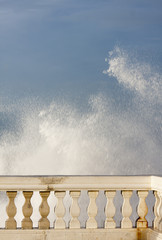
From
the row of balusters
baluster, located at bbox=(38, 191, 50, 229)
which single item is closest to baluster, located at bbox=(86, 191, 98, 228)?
the row of balusters

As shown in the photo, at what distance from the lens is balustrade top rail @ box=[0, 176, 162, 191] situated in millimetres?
6145

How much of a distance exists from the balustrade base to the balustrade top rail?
63cm

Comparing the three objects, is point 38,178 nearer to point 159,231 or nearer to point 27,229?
point 27,229

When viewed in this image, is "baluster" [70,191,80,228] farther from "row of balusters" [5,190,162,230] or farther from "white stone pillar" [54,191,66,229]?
"white stone pillar" [54,191,66,229]

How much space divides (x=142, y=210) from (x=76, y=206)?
1008mm

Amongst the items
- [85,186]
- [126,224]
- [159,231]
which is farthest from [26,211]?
[159,231]

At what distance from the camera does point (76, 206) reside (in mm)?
6180

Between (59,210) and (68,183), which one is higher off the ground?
(68,183)

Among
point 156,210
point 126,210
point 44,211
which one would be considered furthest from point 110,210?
point 44,211

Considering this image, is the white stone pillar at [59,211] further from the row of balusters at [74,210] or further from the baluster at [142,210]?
the baluster at [142,210]

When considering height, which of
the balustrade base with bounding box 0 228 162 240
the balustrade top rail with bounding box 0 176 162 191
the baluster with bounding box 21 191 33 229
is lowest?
the balustrade base with bounding box 0 228 162 240

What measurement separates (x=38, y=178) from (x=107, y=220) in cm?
122

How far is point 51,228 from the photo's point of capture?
6258 millimetres

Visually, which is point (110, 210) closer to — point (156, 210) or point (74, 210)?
point (74, 210)
